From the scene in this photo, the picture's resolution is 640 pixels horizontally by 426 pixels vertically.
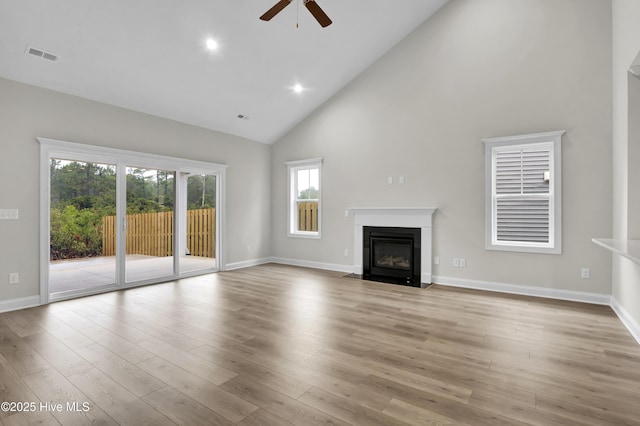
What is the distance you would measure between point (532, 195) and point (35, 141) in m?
6.79

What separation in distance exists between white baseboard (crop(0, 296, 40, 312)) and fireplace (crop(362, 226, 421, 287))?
4814mm

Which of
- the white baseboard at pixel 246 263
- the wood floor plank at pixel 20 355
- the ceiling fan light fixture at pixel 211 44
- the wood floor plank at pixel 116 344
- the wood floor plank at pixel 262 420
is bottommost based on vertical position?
the wood floor plank at pixel 20 355

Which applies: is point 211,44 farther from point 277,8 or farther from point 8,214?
point 8,214

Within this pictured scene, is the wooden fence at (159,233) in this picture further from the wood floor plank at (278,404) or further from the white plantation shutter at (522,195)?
the white plantation shutter at (522,195)

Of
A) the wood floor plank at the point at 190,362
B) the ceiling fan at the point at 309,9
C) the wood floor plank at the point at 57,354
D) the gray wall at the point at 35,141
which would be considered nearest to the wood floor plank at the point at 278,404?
the wood floor plank at the point at 190,362

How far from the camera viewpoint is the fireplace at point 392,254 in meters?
5.46

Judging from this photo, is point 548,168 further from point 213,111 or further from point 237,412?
point 213,111

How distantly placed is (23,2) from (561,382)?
19.3 ft

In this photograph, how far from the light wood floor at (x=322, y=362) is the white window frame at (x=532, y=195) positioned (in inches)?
30.9

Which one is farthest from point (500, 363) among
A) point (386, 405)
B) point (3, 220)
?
point (3, 220)

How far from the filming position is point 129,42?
13.3 ft

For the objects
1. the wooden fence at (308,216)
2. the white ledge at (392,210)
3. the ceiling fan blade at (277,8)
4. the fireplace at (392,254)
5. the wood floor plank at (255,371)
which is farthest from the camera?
the wooden fence at (308,216)

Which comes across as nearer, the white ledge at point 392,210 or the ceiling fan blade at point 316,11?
the ceiling fan blade at point 316,11

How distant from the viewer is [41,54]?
3830 millimetres
